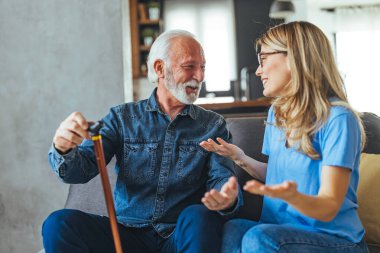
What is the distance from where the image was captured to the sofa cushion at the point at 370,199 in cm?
189

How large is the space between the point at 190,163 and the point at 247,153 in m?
0.31

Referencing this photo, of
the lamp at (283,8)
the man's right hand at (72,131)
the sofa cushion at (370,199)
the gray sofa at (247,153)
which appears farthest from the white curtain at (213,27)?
the man's right hand at (72,131)

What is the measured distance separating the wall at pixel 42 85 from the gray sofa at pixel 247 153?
525 mm

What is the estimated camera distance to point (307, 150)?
5.21 feet

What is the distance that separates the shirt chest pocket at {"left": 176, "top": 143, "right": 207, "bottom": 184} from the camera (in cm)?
197

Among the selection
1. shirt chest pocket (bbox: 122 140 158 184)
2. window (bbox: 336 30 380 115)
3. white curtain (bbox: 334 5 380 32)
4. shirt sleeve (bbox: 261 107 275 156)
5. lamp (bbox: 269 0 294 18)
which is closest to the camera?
shirt sleeve (bbox: 261 107 275 156)

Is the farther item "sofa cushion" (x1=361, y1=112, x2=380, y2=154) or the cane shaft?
"sofa cushion" (x1=361, y1=112, x2=380, y2=154)

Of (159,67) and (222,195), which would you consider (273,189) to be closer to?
(222,195)

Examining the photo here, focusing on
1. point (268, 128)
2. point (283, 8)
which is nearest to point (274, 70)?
point (268, 128)

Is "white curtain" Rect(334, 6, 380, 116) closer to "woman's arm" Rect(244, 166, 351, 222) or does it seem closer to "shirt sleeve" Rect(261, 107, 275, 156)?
"shirt sleeve" Rect(261, 107, 275, 156)

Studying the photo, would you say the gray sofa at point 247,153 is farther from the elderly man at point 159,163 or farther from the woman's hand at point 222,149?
the woman's hand at point 222,149

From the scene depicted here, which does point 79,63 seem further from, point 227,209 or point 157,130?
point 227,209

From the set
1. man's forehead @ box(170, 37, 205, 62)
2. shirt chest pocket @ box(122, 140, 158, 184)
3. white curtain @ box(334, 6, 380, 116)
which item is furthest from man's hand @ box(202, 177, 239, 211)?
white curtain @ box(334, 6, 380, 116)

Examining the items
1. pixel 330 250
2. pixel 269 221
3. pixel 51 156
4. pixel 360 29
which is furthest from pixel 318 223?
pixel 360 29
